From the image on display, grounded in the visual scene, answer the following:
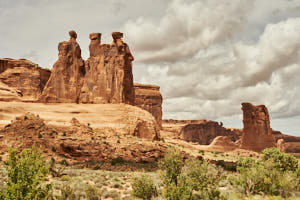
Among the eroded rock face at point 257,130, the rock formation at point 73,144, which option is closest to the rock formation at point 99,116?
the rock formation at point 73,144

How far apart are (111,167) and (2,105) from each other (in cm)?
2879

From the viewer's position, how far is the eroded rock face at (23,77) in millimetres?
77444

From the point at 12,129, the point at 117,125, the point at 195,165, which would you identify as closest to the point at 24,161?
the point at 195,165

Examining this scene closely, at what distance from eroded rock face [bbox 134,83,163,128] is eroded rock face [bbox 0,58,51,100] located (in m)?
47.4

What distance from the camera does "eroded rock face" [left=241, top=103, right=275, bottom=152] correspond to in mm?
78062

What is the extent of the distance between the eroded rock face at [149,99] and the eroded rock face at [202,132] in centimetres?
2303

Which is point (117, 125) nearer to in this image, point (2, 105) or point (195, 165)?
point (2, 105)

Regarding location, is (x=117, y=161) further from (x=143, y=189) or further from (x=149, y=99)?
(x=149, y=99)

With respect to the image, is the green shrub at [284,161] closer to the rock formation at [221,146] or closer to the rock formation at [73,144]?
the rock formation at [73,144]

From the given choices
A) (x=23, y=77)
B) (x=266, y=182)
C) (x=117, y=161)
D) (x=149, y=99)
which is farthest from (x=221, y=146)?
(x=266, y=182)

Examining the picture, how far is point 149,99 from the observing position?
122188 millimetres

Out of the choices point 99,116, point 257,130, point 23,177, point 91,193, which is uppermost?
point 99,116

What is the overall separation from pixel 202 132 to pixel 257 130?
201ft

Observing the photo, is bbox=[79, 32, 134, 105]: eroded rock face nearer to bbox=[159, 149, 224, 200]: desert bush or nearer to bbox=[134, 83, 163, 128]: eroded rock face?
bbox=[159, 149, 224, 200]: desert bush
